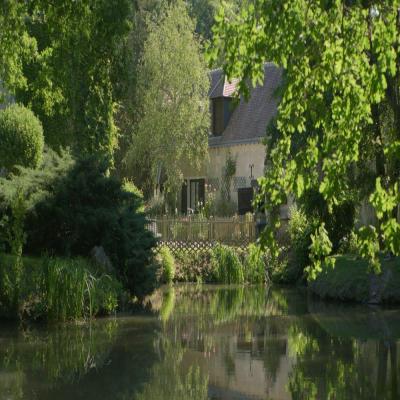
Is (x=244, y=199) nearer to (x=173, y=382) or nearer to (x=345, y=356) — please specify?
(x=345, y=356)

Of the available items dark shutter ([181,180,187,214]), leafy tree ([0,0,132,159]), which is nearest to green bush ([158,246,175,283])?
leafy tree ([0,0,132,159])

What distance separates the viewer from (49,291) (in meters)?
13.7

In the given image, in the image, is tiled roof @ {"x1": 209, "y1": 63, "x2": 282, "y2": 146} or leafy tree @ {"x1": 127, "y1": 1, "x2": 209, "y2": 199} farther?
tiled roof @ {"x1": 209, "y1": 63, "x2": 282, "y2": 146}

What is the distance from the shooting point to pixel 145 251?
1622cm

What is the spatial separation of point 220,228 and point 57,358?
46.0ft

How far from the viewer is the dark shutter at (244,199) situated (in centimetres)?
3147

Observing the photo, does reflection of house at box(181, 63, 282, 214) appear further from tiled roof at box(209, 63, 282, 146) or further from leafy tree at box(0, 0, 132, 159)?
leafy tree at box(0, 0, 132, 159)

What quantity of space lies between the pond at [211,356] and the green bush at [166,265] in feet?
17.5

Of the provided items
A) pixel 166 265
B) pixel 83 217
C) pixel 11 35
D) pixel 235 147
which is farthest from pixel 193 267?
pixel 11 35

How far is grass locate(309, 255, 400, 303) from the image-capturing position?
17.0 metres

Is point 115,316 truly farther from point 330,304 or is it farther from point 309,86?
point 309,86

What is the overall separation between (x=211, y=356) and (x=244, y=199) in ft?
69.5

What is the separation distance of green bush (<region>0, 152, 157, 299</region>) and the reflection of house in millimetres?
15596

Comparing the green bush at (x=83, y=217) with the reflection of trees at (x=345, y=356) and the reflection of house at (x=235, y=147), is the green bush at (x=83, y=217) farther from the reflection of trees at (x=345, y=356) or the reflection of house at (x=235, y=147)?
the reflection of house at (x=235, y=147)
